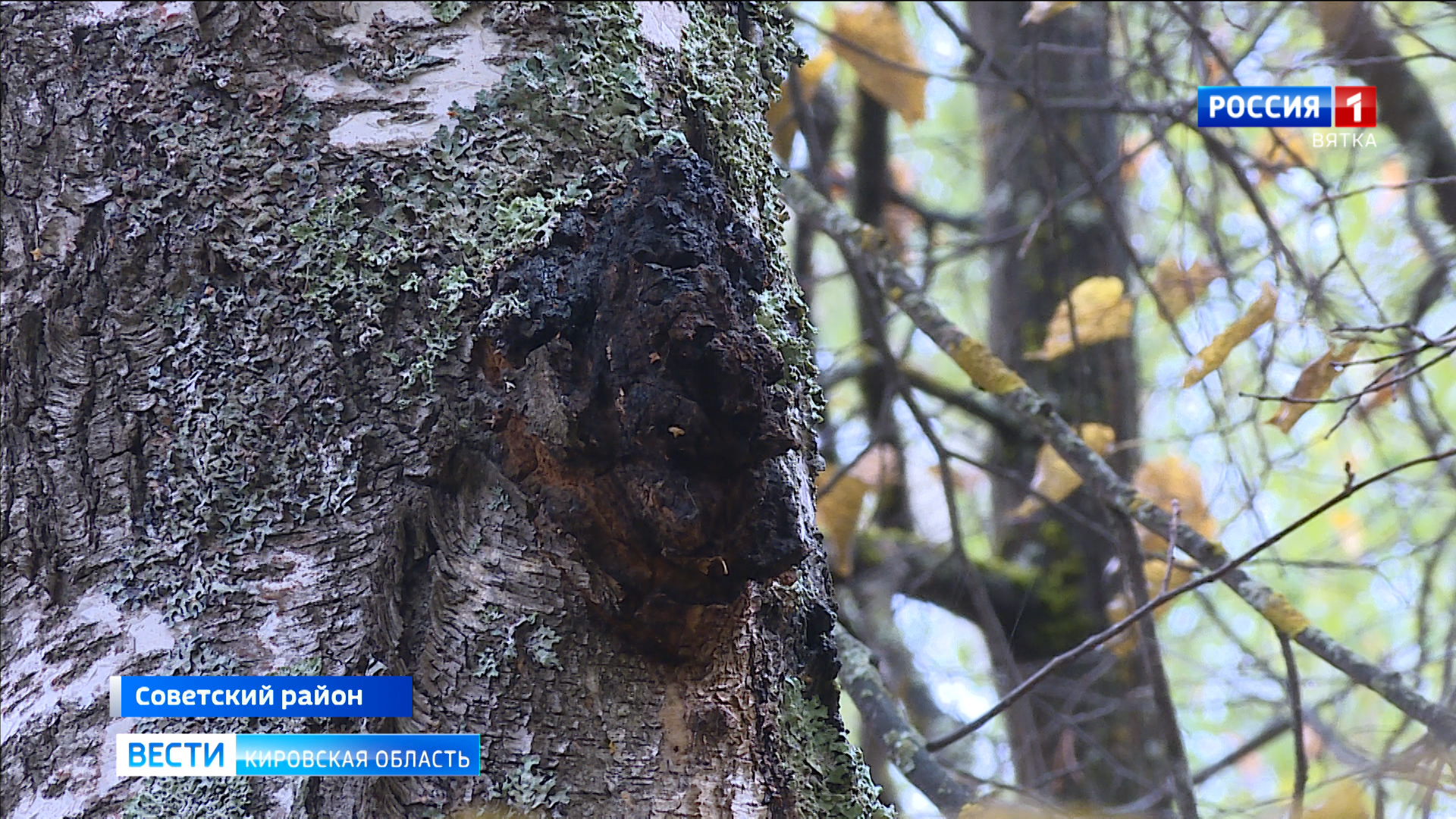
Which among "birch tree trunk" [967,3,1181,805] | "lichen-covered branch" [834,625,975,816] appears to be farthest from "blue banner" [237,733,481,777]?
"birch tree trunk" [967,3,1181,805]

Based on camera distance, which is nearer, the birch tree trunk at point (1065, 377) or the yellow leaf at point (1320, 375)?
the yellow leaf at point (1320, 375)

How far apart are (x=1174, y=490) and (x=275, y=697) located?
1.51 meters

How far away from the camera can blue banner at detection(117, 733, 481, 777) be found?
622 mm

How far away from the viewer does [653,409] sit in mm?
598

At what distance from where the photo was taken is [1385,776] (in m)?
1.15

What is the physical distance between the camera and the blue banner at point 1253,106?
5.65 feet

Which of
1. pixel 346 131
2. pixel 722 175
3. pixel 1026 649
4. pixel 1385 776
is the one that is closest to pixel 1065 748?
pixel 1026 649

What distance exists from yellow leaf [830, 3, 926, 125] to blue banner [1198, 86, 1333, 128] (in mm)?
437

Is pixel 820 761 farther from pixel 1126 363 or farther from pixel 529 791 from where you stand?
pixel 1126 363

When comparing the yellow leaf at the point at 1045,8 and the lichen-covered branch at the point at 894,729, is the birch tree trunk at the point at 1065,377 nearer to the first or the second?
the yellow leaf at the point at 1045,8

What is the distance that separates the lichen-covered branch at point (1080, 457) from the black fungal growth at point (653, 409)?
26.5 inches

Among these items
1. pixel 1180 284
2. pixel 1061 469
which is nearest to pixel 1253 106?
pixel 1180 284

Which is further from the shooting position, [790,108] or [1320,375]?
[790,108]

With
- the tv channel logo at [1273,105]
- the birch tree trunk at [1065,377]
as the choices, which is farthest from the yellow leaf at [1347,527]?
the tv channel logo at [1273,105]
